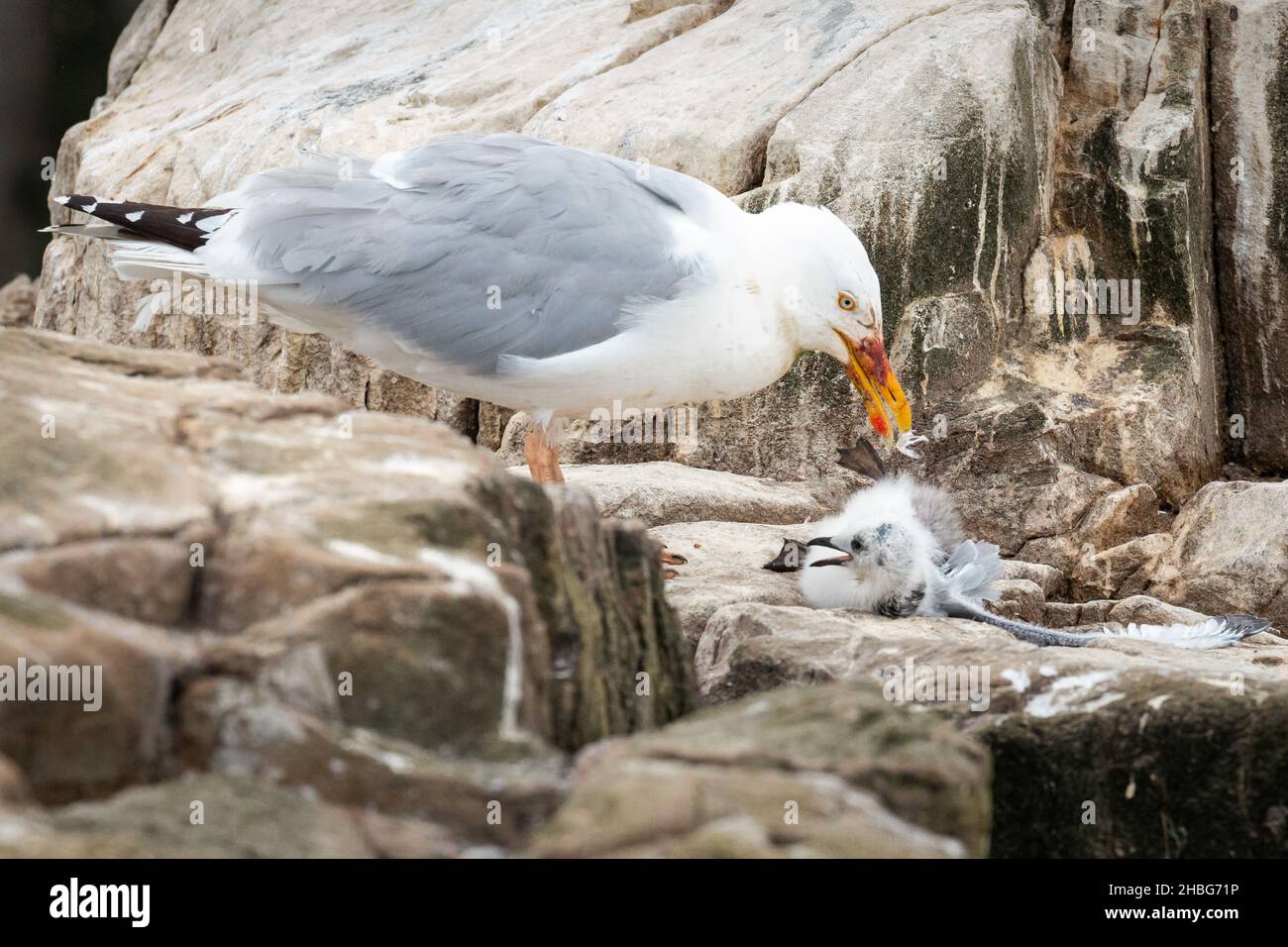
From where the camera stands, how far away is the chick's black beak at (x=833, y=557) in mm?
4438

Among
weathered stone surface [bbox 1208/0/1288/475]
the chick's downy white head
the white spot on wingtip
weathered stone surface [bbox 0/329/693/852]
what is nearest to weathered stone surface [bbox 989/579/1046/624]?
the chick's downy white head

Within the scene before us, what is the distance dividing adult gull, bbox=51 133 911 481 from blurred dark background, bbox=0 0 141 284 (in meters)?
9.31

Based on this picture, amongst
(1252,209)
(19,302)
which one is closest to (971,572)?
(1252,209)

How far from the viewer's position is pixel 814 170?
6305 mm

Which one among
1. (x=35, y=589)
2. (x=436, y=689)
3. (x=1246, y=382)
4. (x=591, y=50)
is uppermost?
(x=591, y=50)

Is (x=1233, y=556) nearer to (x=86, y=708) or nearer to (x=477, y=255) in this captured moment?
(x=477, y=255)

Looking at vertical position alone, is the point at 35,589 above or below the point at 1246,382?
below

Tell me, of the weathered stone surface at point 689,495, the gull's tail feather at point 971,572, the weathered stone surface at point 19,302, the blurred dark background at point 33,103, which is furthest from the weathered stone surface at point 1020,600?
the blurred dark background at point 33,103

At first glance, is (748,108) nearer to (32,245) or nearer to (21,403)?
(21,403)

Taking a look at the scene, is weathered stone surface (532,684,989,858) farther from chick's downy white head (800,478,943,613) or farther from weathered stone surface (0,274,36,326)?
weathered stone surface (0,274,36,326)

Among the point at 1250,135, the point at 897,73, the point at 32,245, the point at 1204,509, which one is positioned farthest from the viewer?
the point at 32,245

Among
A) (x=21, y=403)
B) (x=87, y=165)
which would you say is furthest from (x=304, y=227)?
(x=87, y=165)
